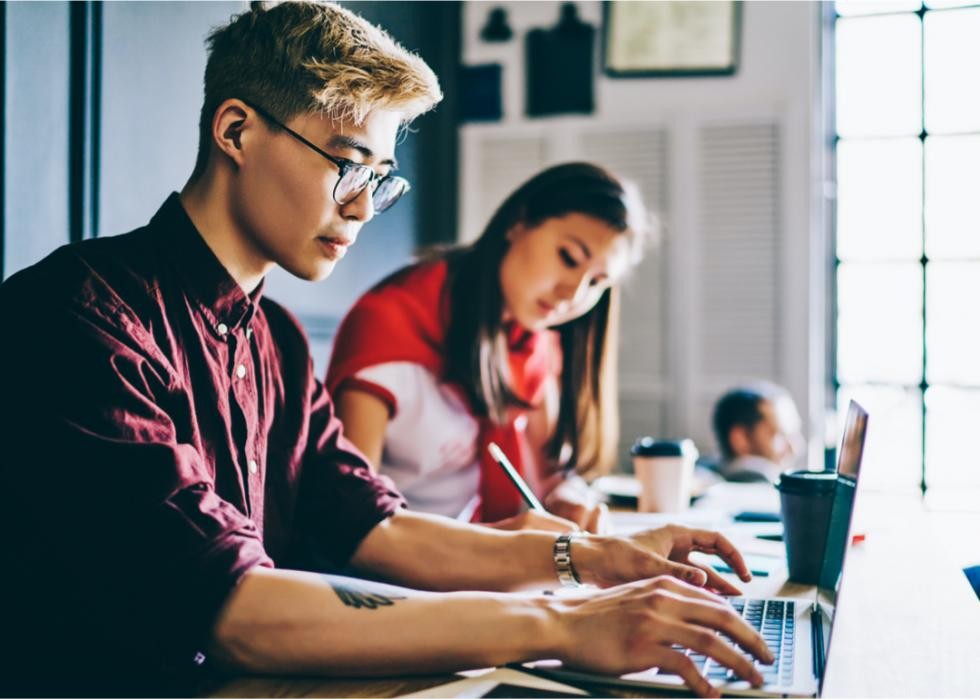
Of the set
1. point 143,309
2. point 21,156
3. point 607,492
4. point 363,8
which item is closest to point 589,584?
point 143,309

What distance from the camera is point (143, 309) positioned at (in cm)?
92

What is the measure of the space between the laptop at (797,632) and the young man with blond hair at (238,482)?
2 centimetres

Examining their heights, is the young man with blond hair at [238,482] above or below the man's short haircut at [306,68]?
below

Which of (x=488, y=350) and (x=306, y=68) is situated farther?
(x=488, y=350)

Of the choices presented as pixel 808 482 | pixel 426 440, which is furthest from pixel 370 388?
pixel 808 482

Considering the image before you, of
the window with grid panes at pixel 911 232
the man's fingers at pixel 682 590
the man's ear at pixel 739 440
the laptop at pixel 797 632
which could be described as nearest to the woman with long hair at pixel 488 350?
the laptop at pixel 797 632

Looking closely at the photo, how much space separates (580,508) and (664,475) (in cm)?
29

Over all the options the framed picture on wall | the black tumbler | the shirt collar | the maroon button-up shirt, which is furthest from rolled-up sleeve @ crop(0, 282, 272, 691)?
the framed picture on wall

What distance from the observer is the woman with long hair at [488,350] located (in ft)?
5.67

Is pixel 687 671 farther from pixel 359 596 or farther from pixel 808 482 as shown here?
pixel 808 482

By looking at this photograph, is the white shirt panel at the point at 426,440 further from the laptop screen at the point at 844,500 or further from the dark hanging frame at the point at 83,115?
the laptop screen at the point at 844,500

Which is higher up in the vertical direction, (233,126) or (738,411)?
(233,126)

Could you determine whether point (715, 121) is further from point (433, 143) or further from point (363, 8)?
point (363, 8)

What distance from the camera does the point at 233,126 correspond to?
104 centimetres
